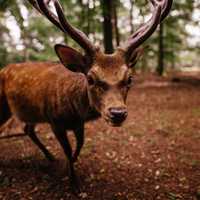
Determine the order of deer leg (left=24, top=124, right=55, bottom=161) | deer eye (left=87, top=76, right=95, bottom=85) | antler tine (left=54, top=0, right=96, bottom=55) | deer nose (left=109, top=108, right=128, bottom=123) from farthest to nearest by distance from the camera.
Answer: deer leg (left=24, top=124, right=55, bottom=161), antler tine (left=54, top=0, right=96, bottom=55), deer eye (left=87, top=76, right=95, bottom=85), deer nose (left=109, top=108, right=128, bottom=123)

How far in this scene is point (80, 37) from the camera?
410 centimetres

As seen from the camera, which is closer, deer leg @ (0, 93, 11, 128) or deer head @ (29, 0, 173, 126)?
deer head @ (29, 0, 173, 126)

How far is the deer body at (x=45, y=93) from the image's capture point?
4.50m

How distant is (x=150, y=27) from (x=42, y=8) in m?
1.31

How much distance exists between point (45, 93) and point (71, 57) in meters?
0.96

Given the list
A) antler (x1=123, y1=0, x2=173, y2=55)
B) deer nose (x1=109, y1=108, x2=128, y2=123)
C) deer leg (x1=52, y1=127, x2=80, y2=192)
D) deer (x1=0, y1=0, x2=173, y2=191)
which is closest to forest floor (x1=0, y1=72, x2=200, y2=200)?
deer leg (x1=52, y1=127, x2=80, y2=192)

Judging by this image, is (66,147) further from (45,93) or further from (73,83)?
(73,83)

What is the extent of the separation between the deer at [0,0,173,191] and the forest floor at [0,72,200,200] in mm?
413

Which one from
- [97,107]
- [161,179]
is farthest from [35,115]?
[161,179]

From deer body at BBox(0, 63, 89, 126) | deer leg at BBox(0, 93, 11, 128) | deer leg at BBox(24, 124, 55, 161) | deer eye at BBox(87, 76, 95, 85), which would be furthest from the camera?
deer leg at BBox(24, 124, 55, 161)

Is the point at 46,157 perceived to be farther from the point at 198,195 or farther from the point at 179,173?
the point at 198,195

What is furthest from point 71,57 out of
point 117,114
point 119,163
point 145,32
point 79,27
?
point 79,27

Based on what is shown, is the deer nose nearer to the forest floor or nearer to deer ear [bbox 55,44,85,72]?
deer ear [bbox 55,44,85,72]

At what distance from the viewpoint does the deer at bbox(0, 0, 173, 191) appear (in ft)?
12.6
